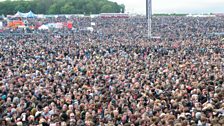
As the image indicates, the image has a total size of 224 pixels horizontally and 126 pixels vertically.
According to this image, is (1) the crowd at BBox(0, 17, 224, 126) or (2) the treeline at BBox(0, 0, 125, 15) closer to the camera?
(1) the crowd at BBox(0, 17, 224, 126)

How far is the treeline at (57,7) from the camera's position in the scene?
104750mm

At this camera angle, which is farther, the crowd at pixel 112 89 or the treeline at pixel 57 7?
the treeline at pixel 57 7

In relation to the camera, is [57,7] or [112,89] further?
[57,7]

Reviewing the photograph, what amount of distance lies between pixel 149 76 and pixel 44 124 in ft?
26.1

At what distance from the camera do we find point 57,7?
109m

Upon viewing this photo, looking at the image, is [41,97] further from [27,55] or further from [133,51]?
[133,51]

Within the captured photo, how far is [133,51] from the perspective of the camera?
3027cm

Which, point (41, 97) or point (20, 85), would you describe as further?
point (20, 85)

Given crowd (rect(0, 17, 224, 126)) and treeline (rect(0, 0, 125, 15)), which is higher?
crowd (rect(0, 17, 224, 126))

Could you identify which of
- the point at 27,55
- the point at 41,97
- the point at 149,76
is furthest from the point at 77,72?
the point at 27,55

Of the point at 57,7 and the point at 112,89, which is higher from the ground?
the point at 112,89

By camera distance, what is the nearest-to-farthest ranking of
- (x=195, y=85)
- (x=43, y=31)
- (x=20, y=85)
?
(x=195, y=85)
(x=20, y=85)
(x=43, y=31)

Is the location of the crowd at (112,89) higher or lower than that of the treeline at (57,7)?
higher

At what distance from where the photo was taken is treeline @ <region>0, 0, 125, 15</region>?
344ft
